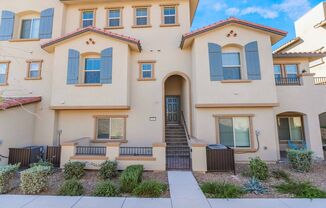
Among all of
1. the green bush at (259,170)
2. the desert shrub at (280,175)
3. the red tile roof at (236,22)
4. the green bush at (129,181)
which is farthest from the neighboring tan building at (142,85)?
the green bush at (259,170)

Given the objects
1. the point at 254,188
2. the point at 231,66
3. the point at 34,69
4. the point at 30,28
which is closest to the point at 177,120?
the point at 231,66

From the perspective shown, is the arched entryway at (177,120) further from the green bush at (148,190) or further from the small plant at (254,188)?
the small plant at (254,188)

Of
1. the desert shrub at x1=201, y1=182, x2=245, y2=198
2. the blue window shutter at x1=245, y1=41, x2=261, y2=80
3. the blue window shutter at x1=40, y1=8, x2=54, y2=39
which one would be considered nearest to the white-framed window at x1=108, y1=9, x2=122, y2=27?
the blue window shutter at x1=40, y1=8, x2=54, y2=39

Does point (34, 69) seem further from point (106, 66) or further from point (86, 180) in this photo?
point (86, 180)

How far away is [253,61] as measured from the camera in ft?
34.7

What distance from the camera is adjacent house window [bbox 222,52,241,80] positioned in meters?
10.8

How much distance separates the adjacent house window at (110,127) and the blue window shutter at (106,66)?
101 inches

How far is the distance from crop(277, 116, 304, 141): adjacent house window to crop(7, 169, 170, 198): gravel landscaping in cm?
1048

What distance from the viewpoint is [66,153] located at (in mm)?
9039

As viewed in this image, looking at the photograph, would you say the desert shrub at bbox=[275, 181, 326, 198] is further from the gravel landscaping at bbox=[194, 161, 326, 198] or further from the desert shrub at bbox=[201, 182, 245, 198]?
the desert shrub at bbox=[201, 182, 245, 198]

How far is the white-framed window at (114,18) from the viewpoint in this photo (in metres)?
12.9

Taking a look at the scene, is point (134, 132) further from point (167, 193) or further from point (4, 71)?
point (4, 71)

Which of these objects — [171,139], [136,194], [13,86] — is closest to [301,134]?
[171,139]

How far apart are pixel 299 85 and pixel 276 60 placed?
2.26 m
